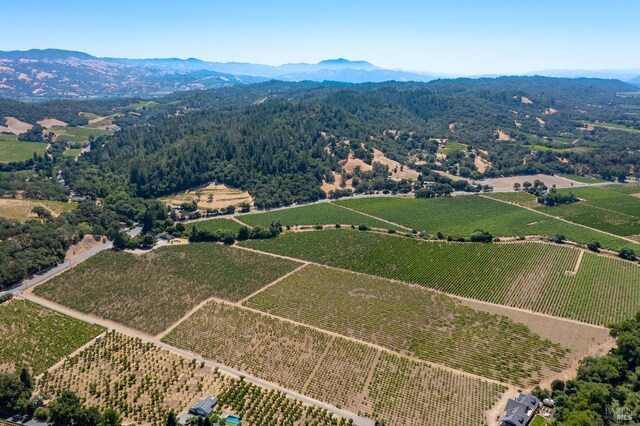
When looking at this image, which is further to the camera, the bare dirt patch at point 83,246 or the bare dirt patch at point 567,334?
the bare dirt patch at point 83,246

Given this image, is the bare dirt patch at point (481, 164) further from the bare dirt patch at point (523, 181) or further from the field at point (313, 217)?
the field at point (313, 217)

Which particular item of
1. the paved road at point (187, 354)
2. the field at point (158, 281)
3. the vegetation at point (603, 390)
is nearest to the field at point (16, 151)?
the field at point (158, 281)

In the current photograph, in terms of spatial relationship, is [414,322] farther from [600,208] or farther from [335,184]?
[335,184]

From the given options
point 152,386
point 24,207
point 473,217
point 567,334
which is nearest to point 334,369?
point 152,386

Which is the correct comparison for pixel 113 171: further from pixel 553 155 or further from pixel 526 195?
pixel 553 155

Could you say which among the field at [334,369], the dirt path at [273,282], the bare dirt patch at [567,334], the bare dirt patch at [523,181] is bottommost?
the field at [334,369]

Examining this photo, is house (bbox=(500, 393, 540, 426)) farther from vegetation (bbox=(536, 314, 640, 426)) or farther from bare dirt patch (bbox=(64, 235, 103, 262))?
bare dirt patch (bbox=(64, 235, 103, 262))

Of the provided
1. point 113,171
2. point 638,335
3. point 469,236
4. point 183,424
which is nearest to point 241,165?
point 113,171

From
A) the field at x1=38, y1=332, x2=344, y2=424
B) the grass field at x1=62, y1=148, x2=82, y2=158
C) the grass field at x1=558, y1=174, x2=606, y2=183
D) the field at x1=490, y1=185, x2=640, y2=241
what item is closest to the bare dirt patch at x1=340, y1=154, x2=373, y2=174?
the field at x1=490, y1=185, x2=640, y2=241
